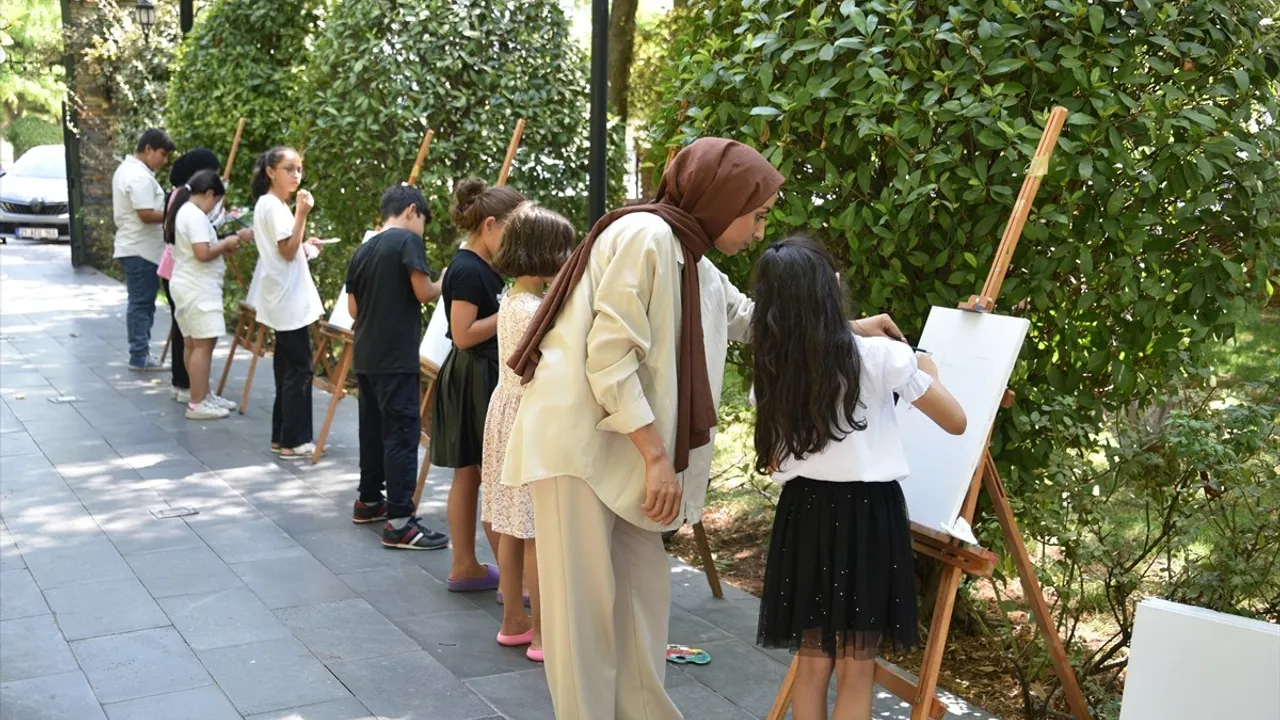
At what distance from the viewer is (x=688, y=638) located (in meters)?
4.99

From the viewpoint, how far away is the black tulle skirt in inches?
135

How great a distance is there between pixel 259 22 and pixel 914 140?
9045 mm

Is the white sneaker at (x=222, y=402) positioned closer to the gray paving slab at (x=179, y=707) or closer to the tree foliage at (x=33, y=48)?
the tree foliage at (x=33, y=48)

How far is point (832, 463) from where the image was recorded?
3.42 m

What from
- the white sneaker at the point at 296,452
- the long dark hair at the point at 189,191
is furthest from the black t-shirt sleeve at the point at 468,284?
the long dark hair at the point at 189,191

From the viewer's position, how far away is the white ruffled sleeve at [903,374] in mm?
3346

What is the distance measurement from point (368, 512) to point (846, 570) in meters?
3.69

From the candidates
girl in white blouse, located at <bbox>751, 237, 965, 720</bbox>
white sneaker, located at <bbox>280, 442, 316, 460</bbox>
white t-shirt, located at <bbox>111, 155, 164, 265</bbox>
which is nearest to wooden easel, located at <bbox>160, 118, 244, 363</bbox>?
white t-shirt, located at <bbox>111, 155, 164, 265</bbox>

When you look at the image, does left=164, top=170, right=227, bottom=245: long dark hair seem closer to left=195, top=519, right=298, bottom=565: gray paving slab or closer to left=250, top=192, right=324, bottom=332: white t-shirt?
left=250, top=192, right=324, bottom=332: white t-shirt

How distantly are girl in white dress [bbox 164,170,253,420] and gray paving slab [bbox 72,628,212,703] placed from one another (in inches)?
164

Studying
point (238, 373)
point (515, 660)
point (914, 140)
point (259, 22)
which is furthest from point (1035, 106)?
point (259, 22)

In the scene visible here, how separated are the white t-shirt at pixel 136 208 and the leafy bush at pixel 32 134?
28133 millimetres

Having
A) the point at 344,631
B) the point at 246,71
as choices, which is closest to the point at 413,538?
the point at 344,631

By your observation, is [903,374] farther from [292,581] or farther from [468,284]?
[292,581]
